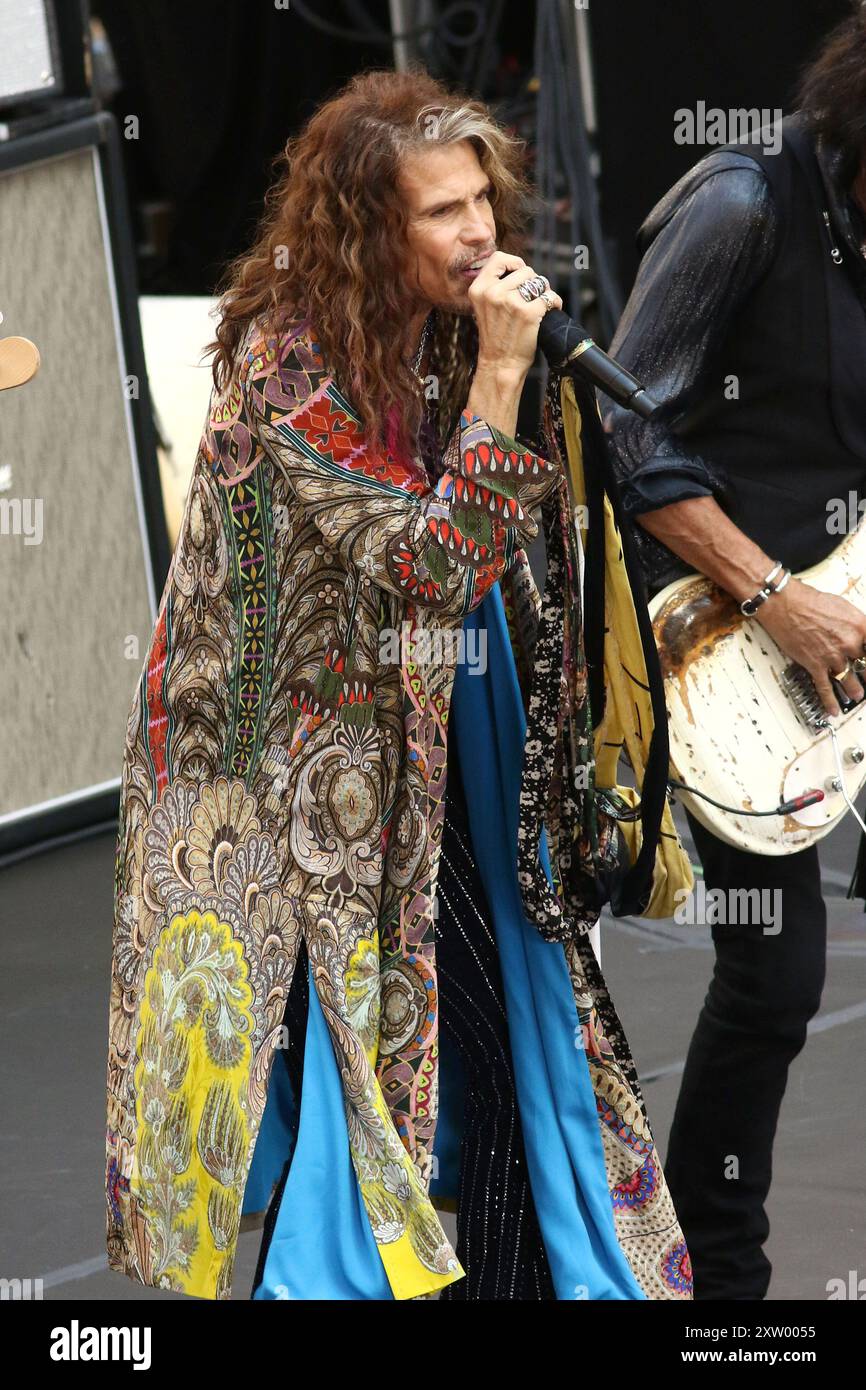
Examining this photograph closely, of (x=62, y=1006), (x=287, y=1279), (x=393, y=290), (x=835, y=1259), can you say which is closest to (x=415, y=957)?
(x=287, y=1279)

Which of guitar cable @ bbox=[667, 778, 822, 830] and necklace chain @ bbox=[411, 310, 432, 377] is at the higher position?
necklace chain @ bbox=[411, 310, 432, 377]

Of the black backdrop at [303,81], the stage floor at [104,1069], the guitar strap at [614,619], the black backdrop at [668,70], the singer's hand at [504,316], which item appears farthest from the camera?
the black backdrop at [303,81]

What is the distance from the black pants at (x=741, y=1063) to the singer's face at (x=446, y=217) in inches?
35.0

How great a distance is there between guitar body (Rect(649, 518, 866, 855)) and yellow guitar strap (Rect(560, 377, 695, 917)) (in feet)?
0.40

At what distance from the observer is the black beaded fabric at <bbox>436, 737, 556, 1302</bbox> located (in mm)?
2758

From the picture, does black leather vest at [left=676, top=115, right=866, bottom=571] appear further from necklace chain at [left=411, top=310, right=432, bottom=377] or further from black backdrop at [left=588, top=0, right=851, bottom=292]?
black backdrop at [left=588, top=0, right=851, bottom=292]

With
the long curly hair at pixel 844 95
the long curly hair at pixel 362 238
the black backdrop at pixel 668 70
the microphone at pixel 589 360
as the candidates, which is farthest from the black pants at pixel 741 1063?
the black backdrop at pixel 668 70

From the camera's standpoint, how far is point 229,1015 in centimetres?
262

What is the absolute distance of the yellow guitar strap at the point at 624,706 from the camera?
2670 mm

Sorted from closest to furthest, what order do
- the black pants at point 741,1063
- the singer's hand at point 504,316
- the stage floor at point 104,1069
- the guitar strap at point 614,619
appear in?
A: the singer's hand at point 504,316, the guitar strap at point 614,619, the black pants at point 741,1063, the stage floor at point 104,1069

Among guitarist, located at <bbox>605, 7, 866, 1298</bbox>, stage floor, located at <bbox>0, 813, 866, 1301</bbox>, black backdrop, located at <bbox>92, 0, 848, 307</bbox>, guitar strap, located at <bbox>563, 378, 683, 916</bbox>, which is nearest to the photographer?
guitar strap, located at <bbox>563, 378, 683, 916</bbox>

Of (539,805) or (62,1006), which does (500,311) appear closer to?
(539,805)

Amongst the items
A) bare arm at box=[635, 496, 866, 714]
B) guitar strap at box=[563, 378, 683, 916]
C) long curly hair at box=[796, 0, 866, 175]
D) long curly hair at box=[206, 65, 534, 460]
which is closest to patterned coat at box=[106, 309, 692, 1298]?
long curly hair at box=[206, 65, 534, 460]

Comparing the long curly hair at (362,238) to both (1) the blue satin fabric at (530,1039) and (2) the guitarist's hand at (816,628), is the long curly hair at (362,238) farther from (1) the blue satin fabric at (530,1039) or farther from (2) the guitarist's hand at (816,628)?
(2) the guitarist's hand at (816,628)
